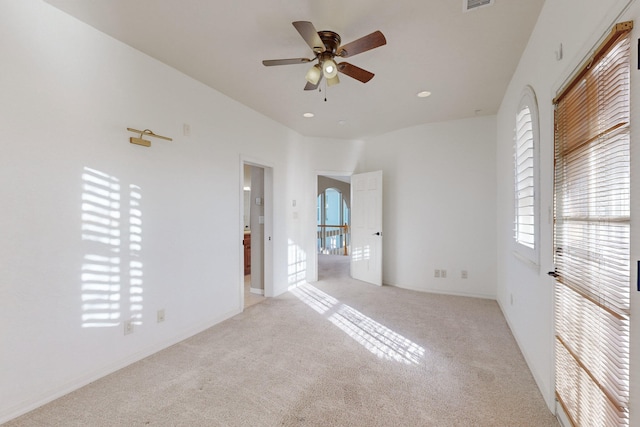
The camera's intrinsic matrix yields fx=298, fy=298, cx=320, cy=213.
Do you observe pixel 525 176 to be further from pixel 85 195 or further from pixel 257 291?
pixel 257 291

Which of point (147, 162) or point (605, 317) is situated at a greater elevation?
point (147, 162)

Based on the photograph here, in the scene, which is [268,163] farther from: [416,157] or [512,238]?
[512,238]

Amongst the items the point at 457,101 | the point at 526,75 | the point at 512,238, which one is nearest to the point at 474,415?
the point at 512,238

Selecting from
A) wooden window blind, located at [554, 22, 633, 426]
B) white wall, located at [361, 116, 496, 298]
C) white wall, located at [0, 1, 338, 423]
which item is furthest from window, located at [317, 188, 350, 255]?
wooden window blind, located at [554, 22, 633, 426]

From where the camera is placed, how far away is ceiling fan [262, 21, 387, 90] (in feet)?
6.48

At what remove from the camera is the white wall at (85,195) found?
195 centimetres

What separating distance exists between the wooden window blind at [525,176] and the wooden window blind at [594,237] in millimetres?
596

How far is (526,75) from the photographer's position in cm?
258

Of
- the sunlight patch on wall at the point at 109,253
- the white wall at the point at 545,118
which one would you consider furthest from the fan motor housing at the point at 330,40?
the sunlight patch on wall at the point at 109,253

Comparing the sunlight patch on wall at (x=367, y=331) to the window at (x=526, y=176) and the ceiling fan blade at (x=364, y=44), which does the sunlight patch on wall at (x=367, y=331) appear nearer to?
the window at (x=526, y=176)

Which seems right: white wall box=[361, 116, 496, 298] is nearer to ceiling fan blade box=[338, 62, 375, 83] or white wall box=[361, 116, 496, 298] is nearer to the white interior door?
the white interior door

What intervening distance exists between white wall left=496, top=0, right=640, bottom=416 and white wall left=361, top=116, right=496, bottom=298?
1.15m

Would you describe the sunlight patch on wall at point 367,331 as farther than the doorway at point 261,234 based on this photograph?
No

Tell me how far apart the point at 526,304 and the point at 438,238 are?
7.24ft
